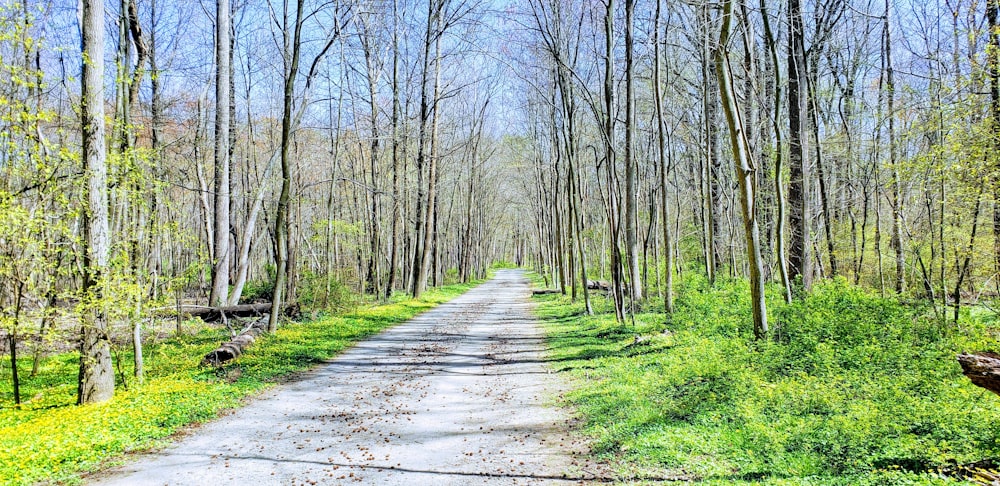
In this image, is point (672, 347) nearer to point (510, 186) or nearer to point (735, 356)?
point (735, 356)

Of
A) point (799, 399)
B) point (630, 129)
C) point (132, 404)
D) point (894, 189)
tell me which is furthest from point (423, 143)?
point (799, 399)

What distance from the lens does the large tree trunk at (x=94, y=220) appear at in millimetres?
7258

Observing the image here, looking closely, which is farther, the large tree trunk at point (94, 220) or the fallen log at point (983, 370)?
the large tree trunk at point (94, 220)

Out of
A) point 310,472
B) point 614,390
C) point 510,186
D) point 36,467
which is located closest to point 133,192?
point 36,467

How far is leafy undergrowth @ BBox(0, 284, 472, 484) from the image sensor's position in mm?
5266

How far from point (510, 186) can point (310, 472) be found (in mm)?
54176

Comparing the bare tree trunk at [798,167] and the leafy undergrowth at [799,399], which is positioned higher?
the bare tree trunk at [798,167]

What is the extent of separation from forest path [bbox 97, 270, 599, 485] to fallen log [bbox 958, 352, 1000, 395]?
3.60m

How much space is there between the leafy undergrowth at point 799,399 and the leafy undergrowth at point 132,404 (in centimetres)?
491

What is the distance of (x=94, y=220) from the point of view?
742 cm

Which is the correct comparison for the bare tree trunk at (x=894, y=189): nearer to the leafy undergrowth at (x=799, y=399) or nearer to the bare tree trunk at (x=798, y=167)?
Result: the bare tree trunk at (x=798, y=167)

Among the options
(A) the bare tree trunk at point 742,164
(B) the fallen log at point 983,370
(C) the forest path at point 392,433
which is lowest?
(C) the forest path at point 392,433

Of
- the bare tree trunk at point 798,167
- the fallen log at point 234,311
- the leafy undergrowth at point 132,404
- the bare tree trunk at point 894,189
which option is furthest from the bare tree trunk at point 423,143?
the bare tree trunk at point 894,189

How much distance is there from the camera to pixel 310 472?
5.23 m
